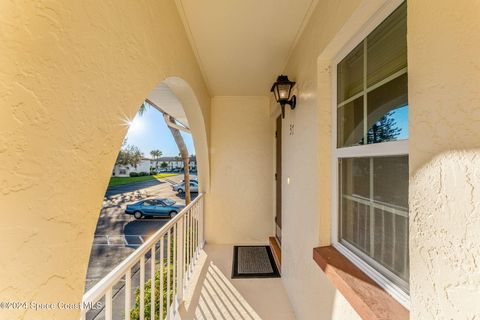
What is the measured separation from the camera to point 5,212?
46cm

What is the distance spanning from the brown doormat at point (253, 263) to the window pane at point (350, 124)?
2.09 metres

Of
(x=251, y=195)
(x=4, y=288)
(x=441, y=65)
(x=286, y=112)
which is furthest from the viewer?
(x=251, y=195)

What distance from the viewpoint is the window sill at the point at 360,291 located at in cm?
92

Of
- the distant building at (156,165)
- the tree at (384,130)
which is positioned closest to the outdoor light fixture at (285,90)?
the tree at (384,130)

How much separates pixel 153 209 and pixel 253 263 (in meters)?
6.92

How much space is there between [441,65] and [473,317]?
67cm

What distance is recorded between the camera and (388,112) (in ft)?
3.49

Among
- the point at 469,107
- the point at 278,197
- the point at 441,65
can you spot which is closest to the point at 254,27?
the point at 441,65

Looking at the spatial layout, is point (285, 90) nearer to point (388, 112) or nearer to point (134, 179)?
point (388, 112)

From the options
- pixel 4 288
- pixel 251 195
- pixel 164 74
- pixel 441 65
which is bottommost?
pixel 251 195

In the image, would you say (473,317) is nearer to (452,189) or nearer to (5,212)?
(452,189)

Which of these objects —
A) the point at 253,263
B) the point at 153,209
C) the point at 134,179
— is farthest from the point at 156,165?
the point at 253,263

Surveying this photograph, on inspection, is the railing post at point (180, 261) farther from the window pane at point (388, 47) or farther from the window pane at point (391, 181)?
the window pane at point (388, 47)

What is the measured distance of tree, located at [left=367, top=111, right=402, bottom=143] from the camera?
1.01 meters
